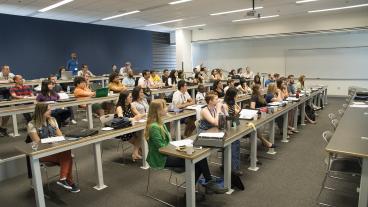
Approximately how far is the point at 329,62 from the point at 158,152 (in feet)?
38.4

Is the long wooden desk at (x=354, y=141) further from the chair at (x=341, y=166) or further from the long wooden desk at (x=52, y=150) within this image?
the long wooden desk at (x=52, y=150)

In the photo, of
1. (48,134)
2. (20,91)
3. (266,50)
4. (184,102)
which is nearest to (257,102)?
(184,102)

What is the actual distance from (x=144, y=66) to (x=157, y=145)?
12.8 metres

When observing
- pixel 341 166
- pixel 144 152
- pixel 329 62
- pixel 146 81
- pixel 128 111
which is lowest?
pixel 144 152

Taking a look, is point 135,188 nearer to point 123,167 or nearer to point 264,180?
point 123,167

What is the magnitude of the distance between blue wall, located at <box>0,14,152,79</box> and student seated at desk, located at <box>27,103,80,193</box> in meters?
8.43

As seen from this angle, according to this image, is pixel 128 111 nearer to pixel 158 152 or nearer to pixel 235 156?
pixel 158 152

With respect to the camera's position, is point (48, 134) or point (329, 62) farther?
point (329, 62)

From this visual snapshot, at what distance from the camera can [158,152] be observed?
10.1ft

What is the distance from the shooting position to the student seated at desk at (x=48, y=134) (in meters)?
3.44

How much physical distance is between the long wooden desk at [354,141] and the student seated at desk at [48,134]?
3.10 meters

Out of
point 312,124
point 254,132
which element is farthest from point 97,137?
point 312,124

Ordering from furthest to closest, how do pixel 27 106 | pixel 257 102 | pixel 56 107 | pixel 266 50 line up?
pixel 266 50
pixel 257 102
pixel 56 107
pixel 27 106

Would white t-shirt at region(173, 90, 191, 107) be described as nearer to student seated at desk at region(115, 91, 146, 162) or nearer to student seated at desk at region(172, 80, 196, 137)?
student seated at desk at region(172, 80, 196, 137)
